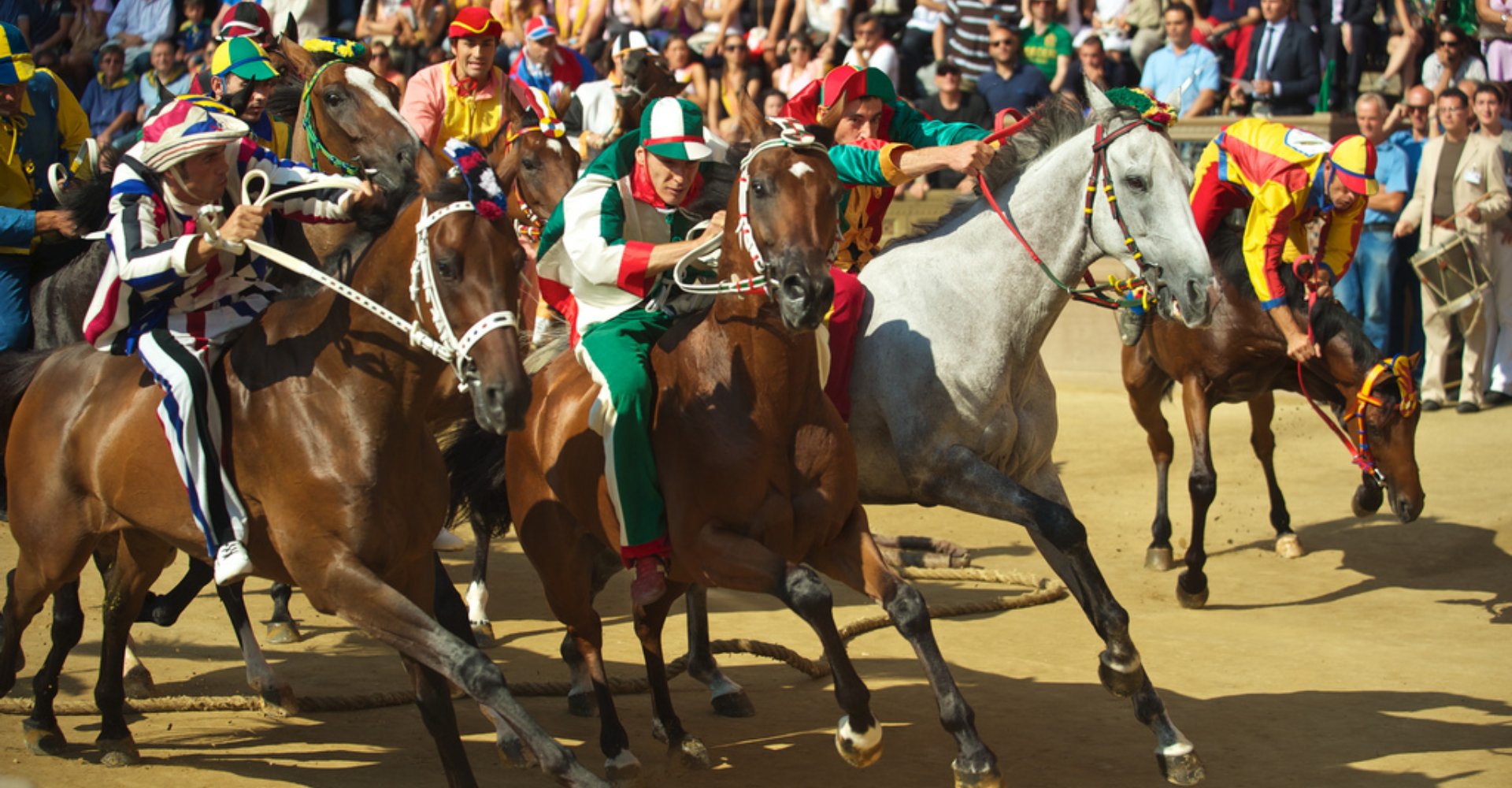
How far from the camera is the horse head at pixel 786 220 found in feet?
15.5

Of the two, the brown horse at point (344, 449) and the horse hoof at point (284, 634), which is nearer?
the brown horse at point (344, 449)

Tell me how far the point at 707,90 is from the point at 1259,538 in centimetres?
797

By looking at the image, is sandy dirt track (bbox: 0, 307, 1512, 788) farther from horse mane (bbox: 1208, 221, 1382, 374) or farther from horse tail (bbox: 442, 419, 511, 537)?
horse mane (bbox: 1208, 221, 1382, 374)

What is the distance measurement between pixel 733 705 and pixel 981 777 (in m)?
1.80

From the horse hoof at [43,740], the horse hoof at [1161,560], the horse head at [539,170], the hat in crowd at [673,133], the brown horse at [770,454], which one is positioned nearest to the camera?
the brown horse at [770,454]

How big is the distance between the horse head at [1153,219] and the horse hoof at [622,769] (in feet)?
8.30

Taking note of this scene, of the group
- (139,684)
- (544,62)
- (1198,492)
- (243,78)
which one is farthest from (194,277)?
(1198,492)

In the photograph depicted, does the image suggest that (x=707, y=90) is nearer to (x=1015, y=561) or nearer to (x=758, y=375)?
(x=1015, y=561)

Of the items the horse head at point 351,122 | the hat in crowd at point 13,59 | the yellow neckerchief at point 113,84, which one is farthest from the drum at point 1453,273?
the yellow neckerchief at point 113,84

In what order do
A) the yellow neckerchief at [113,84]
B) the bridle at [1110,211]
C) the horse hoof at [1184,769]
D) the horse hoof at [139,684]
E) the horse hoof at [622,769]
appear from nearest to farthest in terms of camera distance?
the horse hoof at [1184,769] < the horse hoof at [622,769] < the bridle at [1110,211] < the horse hoof at [139,684] < the yellow neckerchief at [113,84]

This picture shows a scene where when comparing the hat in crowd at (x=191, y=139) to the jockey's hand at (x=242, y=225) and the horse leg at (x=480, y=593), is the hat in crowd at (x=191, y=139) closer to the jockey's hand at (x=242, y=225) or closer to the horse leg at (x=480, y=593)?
the jockey's hand at (x=242, y=225)

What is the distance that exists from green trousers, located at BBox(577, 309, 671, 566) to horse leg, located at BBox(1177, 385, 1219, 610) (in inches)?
162

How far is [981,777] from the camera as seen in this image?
198 inches

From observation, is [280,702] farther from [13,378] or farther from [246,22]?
[246,22]
